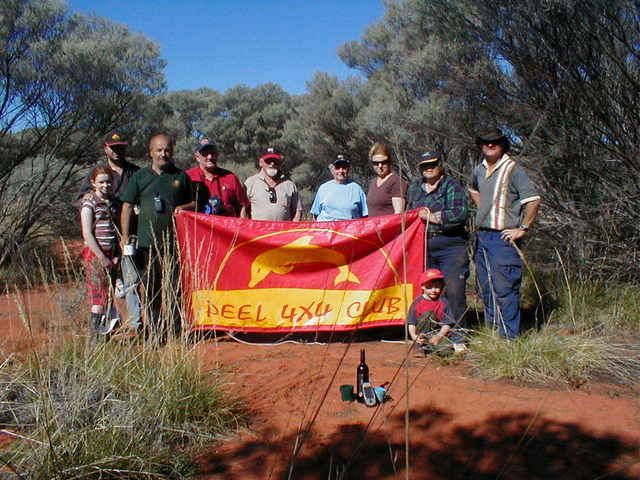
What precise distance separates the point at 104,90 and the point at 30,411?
9.33 meters

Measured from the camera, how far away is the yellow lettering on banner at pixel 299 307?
5598mm

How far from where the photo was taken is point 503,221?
467 centimetres

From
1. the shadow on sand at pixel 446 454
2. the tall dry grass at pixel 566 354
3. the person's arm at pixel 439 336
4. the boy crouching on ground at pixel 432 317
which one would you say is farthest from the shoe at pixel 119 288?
the tall dry grass at pixel 566 354

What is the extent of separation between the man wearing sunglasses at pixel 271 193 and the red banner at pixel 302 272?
409 millimetres

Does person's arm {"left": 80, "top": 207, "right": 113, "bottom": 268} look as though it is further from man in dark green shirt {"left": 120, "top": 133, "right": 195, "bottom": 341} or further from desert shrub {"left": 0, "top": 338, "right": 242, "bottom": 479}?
desert shrub {"left": 0, "top": 338, "right": 242, "bottom": 479}


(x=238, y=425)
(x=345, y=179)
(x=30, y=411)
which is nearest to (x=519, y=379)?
(x=238, y=425)

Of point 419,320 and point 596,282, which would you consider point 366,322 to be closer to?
point 419,320

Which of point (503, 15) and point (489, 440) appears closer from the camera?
point (489, 440)

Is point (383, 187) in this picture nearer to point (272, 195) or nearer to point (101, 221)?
point (272, 195)

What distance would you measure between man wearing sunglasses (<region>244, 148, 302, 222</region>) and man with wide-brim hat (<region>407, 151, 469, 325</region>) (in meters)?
1.56

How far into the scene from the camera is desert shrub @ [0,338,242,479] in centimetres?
260

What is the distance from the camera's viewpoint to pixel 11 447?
275cm

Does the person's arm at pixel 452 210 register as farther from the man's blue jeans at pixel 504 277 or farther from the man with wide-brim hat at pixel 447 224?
the man's blue jeans at pixel 504 277

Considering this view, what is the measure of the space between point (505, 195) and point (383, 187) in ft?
4.80
